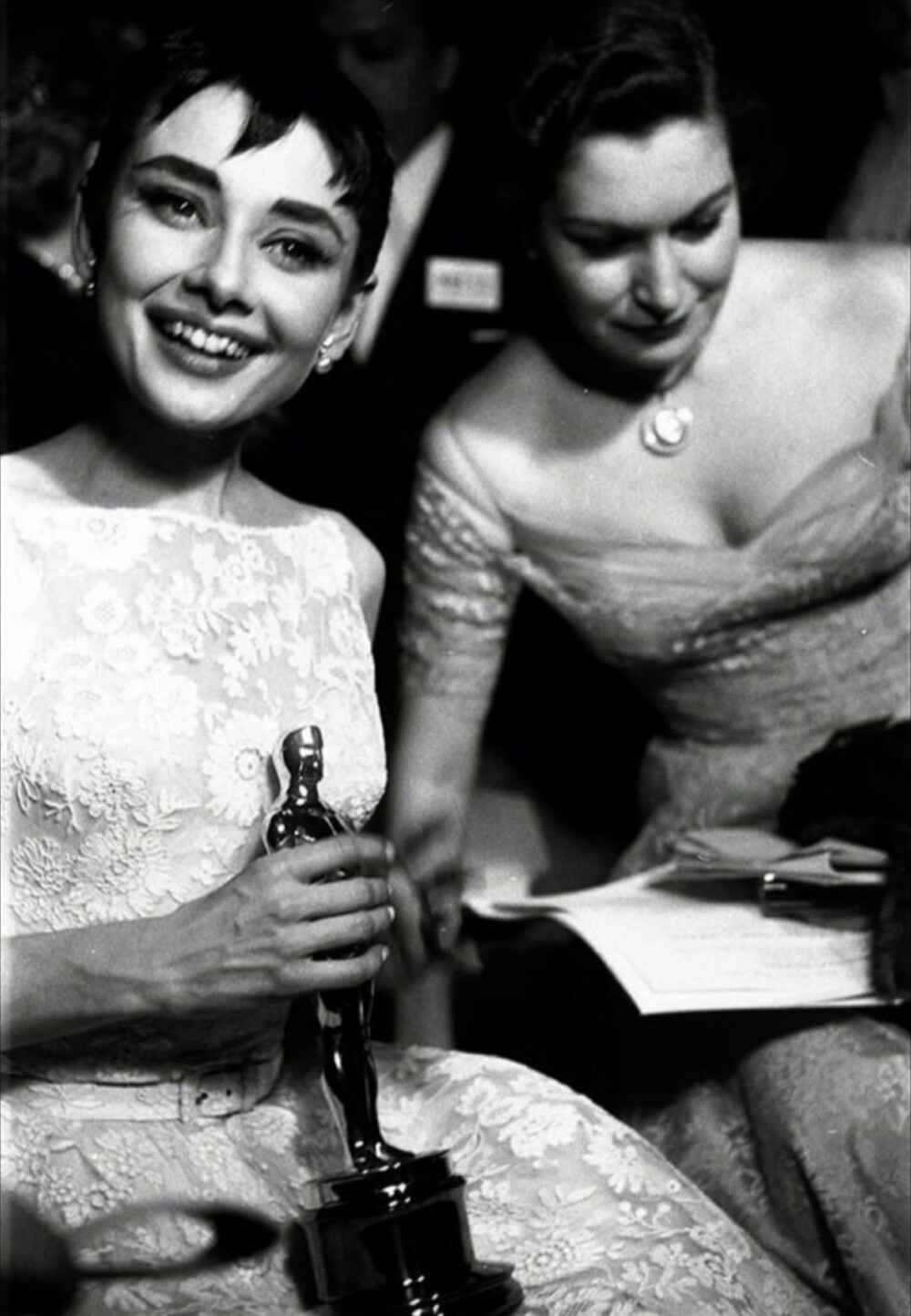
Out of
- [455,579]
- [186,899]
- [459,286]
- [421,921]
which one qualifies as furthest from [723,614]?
[186,899]

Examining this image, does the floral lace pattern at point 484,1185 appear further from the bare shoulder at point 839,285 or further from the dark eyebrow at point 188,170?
the bare shoulder at point 839,285

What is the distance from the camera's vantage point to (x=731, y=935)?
4.70ft

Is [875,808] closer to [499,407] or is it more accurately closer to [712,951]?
[712,951]

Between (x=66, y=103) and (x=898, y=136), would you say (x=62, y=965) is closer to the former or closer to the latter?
(x=66, y=103)

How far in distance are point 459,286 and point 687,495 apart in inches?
9.9

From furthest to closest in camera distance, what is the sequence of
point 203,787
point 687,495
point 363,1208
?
1. point 687,495
2. point 203,787
3. point 363,1208

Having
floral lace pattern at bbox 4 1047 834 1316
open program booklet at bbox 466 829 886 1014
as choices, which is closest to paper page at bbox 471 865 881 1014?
open program booklet at bbox 466 829 886 1014

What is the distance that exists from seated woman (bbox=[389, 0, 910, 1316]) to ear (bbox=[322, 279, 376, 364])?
1.12 ft

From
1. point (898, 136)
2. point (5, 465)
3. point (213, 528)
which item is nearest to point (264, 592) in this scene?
point (213, 528)

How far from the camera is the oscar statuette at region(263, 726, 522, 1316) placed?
104 centimetres

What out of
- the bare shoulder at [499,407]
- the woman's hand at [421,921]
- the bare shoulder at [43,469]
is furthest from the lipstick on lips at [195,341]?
the bare shoulder at [499,407]

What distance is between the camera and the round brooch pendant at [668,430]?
1.66 metres

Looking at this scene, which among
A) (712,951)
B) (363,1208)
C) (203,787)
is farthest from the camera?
(712,951)

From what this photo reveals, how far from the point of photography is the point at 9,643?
1.13m
